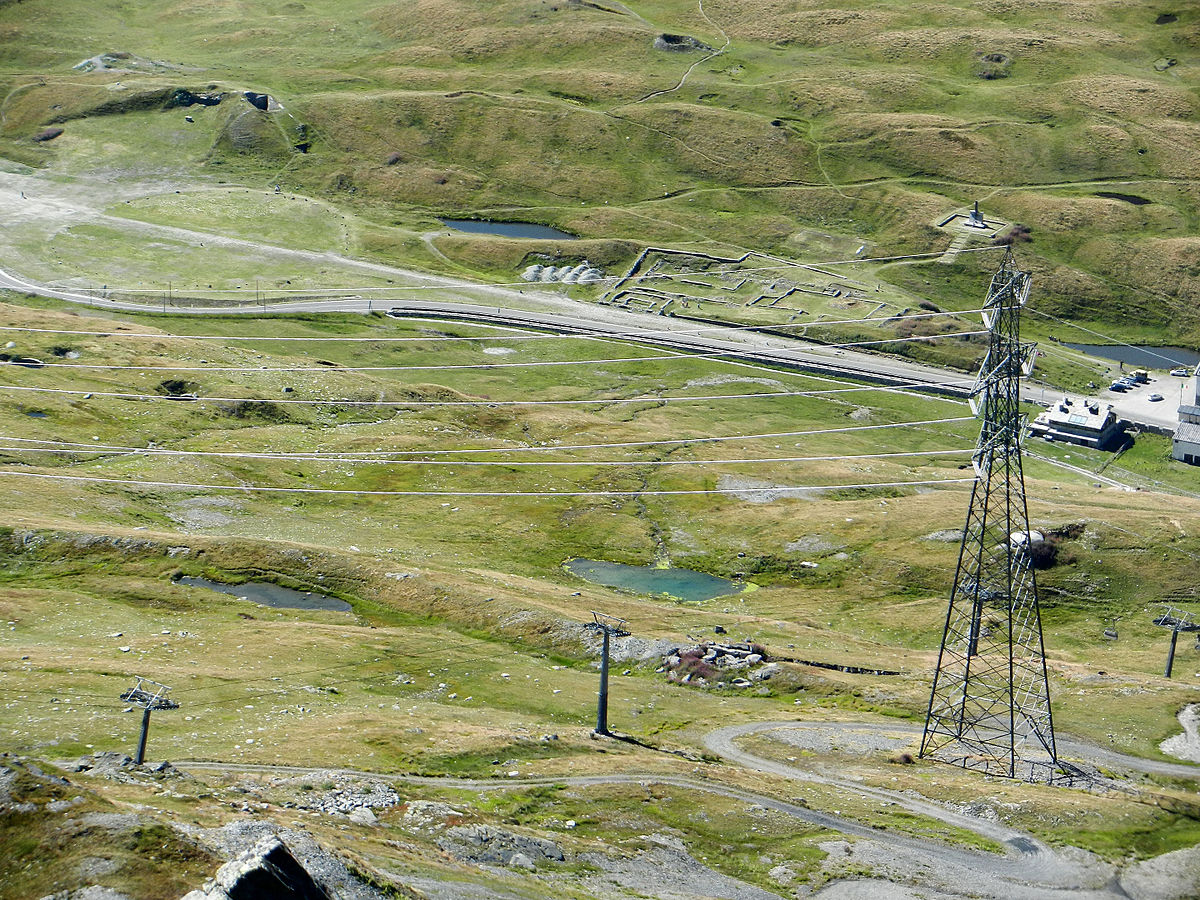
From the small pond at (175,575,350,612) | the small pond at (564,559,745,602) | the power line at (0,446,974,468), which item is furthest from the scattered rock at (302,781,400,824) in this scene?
the small pond at (564,559,745,602)

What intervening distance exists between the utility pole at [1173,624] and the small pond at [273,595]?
7778cm

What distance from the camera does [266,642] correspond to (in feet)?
338

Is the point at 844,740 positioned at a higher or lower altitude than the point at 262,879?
lower

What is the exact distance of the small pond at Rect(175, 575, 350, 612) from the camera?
11631 centimetres

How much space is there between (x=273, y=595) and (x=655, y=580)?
1751 inches

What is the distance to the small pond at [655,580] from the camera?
456 feet

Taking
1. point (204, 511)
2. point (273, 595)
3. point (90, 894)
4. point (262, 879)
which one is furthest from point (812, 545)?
point (90, 894)

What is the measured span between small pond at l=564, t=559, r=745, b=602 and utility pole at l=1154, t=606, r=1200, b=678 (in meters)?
44.3

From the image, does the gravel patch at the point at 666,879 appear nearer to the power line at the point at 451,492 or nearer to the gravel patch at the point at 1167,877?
the gravel patch at the point at 1167,877

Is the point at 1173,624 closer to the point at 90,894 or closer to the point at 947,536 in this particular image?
the point at 947,536

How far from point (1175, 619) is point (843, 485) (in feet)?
183

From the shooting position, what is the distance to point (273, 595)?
118m

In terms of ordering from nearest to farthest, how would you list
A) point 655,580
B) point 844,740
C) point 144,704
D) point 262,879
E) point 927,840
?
point 262,879, point 144,704, point 927,840, point 844,740, point 655,580

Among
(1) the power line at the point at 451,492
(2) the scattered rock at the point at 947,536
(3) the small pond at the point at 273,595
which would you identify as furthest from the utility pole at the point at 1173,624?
(3) the small pond at the point at 273,595
